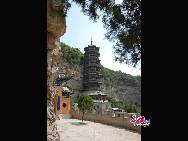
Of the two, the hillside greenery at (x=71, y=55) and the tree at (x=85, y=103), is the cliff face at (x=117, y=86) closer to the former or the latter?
the hillside greenery at (x=71, y=55)

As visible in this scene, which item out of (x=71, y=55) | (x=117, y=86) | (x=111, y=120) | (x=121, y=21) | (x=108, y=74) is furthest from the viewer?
(x=108, y=74)

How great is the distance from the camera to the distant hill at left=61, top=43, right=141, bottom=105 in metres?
A: 69.3

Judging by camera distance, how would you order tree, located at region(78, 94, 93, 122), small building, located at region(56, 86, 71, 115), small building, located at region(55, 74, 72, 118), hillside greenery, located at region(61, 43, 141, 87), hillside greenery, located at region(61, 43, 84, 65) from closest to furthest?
tree, located at region(78, 94, 93, 122)
small building, located at region(55, 74, 72, 118)
small building, located at region(56, 86, 71, 115)
hillside greenery, located at region(61, 43, 84, 65)
hillside greenery, located at region(61, 43, 141, 87)

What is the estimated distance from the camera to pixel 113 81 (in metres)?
79.9

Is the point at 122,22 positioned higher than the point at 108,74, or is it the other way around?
the point at 108,74

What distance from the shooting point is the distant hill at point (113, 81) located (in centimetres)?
6933

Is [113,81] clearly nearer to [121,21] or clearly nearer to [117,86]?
[117,86]

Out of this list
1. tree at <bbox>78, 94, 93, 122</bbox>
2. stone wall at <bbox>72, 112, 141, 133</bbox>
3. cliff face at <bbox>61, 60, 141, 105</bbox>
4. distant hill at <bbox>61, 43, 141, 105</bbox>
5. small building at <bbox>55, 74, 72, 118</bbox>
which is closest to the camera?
stone wall at <bbox>72, 112, 141, 133</bbox>

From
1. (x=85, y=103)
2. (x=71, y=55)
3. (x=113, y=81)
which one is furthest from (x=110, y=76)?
(x=85, y=103)

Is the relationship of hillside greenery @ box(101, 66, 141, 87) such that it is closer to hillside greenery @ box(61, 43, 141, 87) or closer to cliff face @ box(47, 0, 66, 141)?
hillside greenery @ box(61, 43, 141, 87)

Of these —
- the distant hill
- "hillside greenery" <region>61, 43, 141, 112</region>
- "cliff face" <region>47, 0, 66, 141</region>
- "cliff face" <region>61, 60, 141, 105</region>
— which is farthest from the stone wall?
"hillside greenery" <region>61, 43, 141, 112</region>
